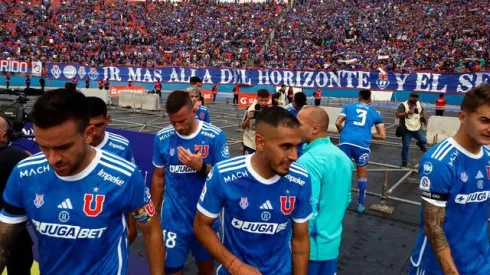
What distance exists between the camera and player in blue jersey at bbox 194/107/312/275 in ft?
8.76

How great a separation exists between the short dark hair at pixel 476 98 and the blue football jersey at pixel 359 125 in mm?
4700

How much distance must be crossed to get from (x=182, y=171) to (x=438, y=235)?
2624 millimetres

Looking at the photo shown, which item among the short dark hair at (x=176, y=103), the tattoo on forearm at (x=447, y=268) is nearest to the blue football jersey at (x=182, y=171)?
the short dark hair at (x=176, y=103)

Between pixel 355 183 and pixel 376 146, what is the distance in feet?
15.8

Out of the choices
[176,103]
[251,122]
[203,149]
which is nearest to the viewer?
[176,103]

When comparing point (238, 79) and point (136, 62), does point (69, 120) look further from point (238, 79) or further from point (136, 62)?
point (136, 62)

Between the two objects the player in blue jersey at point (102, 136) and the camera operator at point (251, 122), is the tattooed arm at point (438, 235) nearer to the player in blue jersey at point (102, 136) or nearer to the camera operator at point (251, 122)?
the player in blue jersey at point (102, 136)

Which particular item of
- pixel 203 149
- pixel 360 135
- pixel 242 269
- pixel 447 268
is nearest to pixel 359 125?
pixel 360 135

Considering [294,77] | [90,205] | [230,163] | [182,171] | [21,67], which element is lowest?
[182,171]

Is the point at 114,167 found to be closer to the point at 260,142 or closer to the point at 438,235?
the point at 260,142

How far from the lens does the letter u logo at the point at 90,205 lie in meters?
2.37

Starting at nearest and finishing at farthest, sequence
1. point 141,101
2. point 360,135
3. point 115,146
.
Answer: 1. point 115,146
2. point 360,135
3. point 141,101

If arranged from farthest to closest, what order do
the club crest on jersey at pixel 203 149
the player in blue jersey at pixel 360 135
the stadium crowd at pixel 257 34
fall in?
the stadium crowd at pixel 257 34, the player in blue jersey at pixel 360 135, the club crest on jersey at pixel 203 149

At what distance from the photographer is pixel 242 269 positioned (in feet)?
8.55
